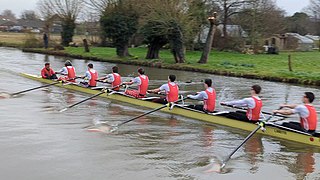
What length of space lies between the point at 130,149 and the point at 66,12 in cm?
4406

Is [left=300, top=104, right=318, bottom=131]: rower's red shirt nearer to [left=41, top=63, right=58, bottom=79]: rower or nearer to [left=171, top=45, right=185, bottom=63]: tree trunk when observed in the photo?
[left=41, top=63, right=58, bottom=79]: rower

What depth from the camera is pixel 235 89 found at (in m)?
20.2

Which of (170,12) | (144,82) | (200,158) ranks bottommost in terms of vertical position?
(200,158)

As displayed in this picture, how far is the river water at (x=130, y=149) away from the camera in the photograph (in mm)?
7777

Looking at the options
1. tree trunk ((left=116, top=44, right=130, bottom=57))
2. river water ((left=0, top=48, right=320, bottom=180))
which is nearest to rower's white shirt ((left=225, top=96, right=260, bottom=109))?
river water ((left=0, top=48, right=320, bottom=180))

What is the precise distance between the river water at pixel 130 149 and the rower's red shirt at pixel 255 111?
435 millimetres

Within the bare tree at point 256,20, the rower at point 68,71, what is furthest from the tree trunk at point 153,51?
the rower at point 68,71

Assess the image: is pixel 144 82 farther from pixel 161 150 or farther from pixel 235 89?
pixel 235 89

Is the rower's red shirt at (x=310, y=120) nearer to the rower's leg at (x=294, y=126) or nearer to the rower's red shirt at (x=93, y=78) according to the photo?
the rower's leg at (x=294, y=126)

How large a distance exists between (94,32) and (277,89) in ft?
119

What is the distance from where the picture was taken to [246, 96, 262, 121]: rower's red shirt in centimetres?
1045

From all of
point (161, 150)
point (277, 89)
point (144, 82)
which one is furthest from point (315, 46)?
point (161, 150)

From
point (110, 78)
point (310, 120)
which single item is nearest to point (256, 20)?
point (110, 78)

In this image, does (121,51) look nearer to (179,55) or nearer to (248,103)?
(179,55)
